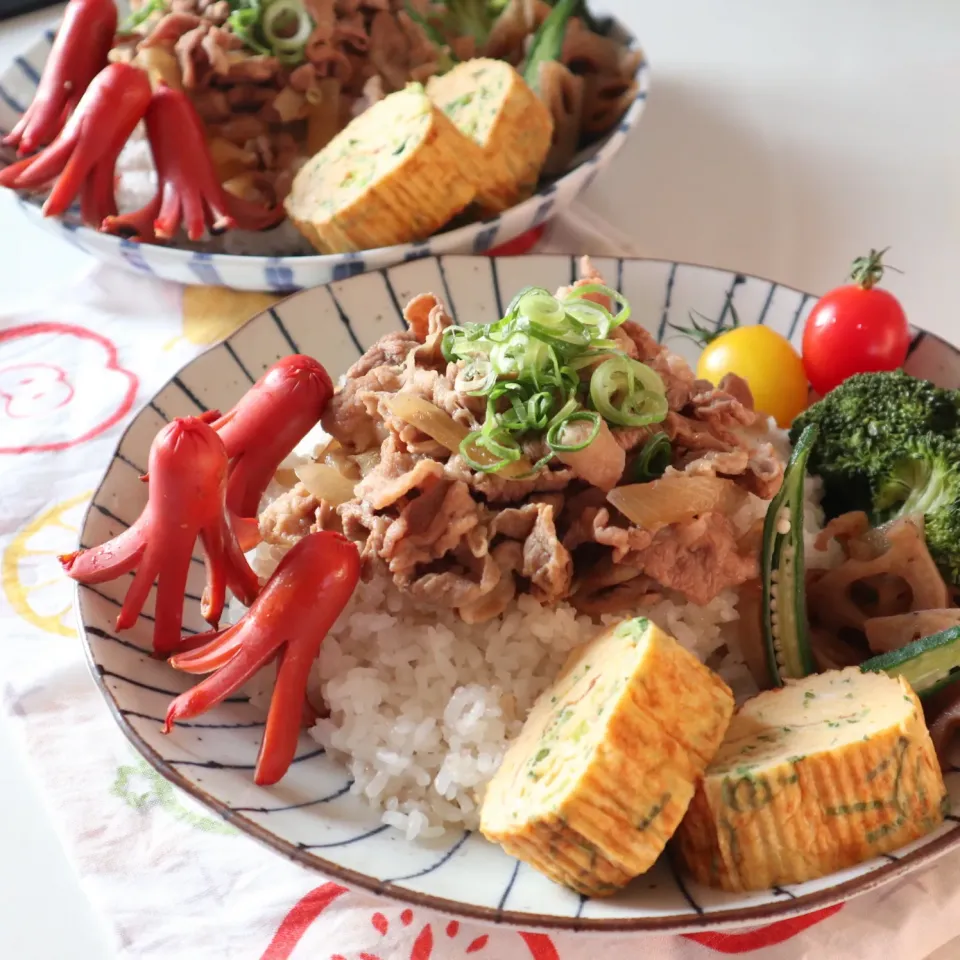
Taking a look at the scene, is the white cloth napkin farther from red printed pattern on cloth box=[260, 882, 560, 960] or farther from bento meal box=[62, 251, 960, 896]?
bento meal box=[62, 251, 960, 896]

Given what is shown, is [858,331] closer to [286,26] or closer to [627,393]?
[627,393]

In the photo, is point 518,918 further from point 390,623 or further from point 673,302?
point 673,302

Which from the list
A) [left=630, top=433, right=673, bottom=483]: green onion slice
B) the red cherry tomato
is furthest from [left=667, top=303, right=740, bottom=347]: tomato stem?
[left=630, top=433, right=673, bottom=483]: green onion slice

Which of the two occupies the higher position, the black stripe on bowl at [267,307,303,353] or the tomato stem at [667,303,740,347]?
the tomato stem at [667,303,740,347]

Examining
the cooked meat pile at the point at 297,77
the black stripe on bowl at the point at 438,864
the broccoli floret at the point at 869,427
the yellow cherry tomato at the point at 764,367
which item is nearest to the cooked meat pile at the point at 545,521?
the broccoli floret at the point at 869,427

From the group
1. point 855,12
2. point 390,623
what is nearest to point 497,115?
point 390,623
